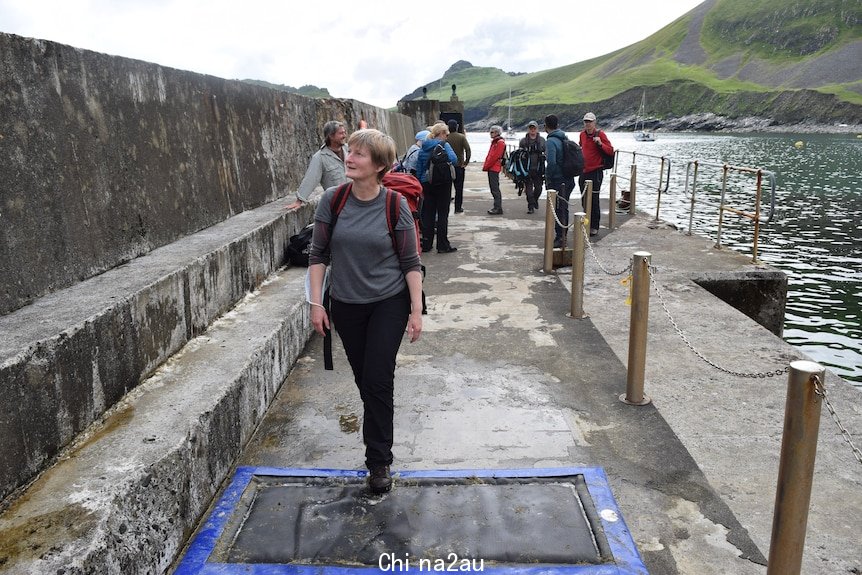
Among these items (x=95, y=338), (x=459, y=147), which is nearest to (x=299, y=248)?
(x=95, y=338)

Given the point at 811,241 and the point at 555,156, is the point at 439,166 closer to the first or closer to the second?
the point at 555,156

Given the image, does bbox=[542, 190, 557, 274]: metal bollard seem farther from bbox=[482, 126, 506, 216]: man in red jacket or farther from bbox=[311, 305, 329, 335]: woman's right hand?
bbox=[482, 126, 506, 216]: man in red jacket

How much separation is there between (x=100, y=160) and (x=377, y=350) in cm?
198

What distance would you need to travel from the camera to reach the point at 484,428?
4.75 meters

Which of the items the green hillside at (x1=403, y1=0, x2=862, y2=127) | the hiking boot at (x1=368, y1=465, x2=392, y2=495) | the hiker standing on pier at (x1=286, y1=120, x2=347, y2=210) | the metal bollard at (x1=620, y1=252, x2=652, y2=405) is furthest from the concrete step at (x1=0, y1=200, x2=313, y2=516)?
the green hillside at (x1=403, y1=0, x2=862, y2=127)

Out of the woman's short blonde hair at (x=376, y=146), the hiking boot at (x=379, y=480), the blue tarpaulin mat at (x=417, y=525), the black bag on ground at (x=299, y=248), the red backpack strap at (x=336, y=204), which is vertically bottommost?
the blue tarpaulin mat at (x=417, y=525)

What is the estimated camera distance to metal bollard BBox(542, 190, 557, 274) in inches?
359

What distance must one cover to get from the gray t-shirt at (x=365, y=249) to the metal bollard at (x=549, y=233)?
539 cm

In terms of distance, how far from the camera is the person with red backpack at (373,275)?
148 inches

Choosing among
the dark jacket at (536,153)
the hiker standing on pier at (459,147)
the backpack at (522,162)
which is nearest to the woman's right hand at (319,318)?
the hiker standing on pier at (459,147)

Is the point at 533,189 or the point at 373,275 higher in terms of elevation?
the point at 373,275

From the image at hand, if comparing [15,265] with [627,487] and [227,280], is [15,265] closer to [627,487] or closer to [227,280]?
[227,280]

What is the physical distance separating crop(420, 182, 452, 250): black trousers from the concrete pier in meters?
2.75

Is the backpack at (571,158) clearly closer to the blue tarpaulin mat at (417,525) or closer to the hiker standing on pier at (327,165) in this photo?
the hiker standing on pier at (327,165)
